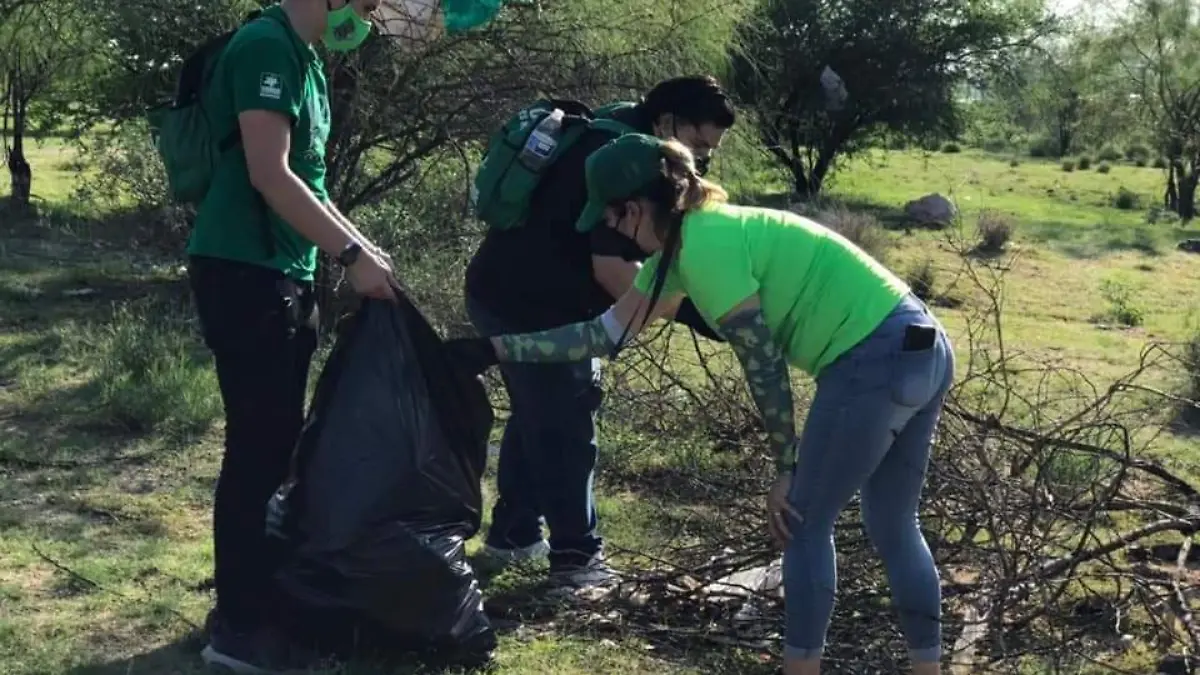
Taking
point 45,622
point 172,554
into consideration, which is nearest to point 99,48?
point 172,554

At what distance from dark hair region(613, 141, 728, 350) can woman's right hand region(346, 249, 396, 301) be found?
690mm

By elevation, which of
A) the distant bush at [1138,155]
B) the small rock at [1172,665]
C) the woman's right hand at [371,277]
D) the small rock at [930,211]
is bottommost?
the small rock at [1172,665]

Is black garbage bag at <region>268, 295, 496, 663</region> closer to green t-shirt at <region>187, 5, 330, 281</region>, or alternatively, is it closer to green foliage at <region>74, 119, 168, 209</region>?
green t-shirt at <region>187, 5, 330, 281</region>

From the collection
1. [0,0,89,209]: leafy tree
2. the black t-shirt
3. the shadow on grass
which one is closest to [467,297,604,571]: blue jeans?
the black t-shirt

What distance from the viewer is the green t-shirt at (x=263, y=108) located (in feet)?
11.2

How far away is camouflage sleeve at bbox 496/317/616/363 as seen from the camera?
3680 mm

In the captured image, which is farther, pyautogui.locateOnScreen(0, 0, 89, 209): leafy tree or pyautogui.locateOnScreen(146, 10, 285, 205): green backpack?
pyautogui.locateOnScreen(0, 0, 89, 209): leafy tree

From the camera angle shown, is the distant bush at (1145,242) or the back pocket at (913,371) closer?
the back pocket at (913,371)

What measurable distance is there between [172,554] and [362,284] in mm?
1762

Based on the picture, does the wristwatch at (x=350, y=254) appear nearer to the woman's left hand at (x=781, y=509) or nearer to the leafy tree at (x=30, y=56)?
the woman's left hand at (x=781, y=509)

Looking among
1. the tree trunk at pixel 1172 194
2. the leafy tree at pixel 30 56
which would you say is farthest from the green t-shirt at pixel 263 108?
the tree trunk at pixel 1172 194

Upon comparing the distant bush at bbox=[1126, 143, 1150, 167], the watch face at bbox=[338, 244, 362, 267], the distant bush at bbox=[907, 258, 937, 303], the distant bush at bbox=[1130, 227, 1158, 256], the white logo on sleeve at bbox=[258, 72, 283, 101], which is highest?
the distant bush at bbox=[1126, 143, 1150, 167]

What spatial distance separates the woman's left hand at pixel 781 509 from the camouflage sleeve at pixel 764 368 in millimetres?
107

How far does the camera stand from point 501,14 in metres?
8.84
